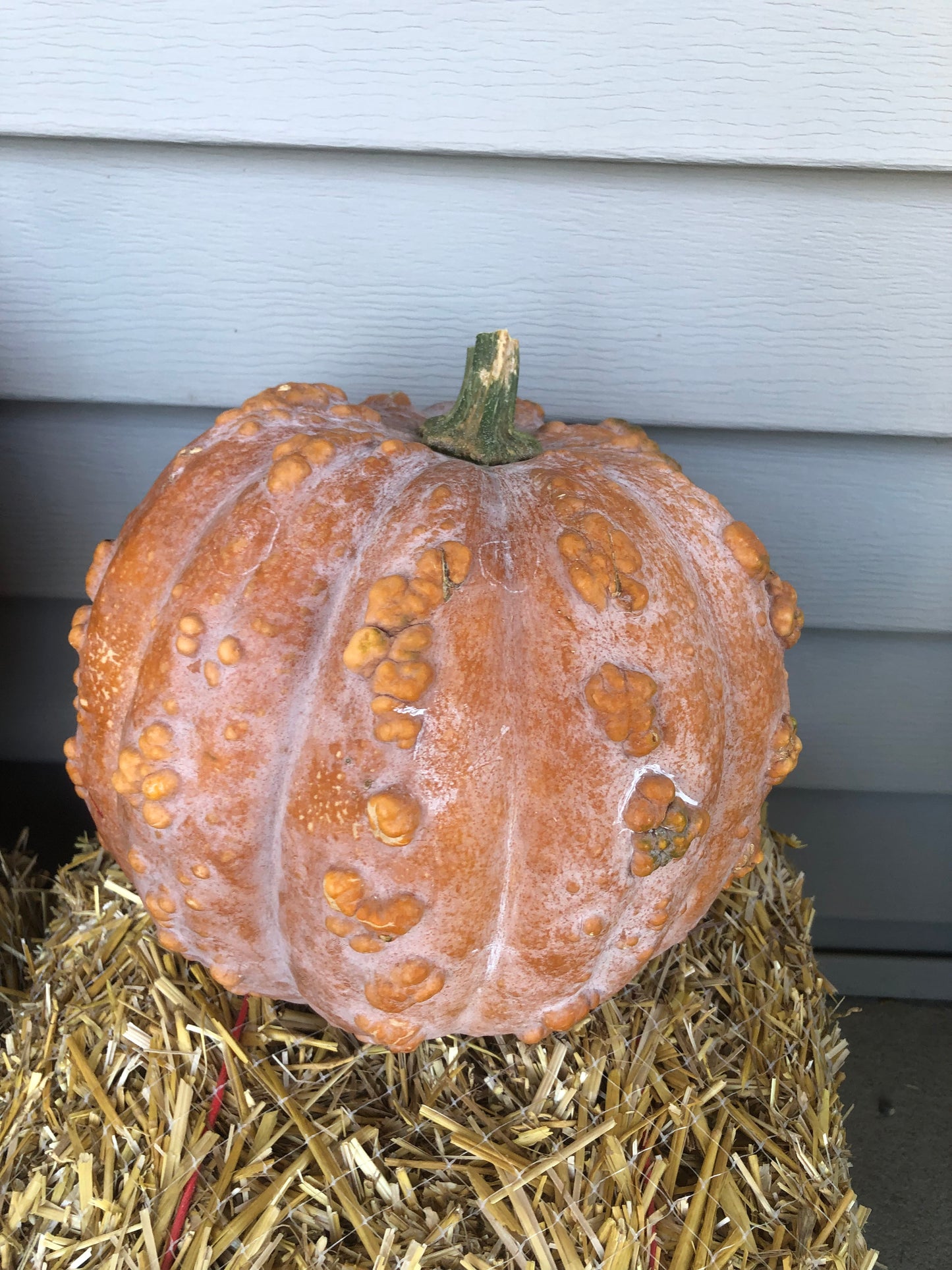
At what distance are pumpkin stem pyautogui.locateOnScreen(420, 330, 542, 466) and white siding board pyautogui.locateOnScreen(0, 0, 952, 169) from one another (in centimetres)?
38

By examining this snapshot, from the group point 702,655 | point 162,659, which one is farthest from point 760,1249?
point 162,659

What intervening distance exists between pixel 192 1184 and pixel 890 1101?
5.25 ft

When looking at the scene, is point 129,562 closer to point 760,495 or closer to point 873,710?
point 760,495

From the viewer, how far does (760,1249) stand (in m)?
1.10

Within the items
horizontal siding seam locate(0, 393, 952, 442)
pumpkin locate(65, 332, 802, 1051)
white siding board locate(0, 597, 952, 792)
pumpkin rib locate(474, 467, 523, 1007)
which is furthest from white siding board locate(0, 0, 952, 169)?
white siding board locate(0, 597, 952, 792)

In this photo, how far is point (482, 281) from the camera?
4.64 feet

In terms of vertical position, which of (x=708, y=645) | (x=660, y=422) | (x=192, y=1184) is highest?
(x=660, y=422)

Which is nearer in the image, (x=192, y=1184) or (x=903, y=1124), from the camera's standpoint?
(x=192, y=1184)

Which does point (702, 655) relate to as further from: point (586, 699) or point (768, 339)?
point (768, 339)

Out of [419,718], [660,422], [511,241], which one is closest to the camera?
[419,718]

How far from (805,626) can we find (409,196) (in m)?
1.01

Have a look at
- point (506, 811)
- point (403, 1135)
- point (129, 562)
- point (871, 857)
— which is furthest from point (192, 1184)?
point (871, 857)

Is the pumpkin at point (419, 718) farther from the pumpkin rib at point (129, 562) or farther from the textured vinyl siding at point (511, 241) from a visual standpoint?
the textured vinyl siding at point (511, 241)

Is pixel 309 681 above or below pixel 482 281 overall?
below
